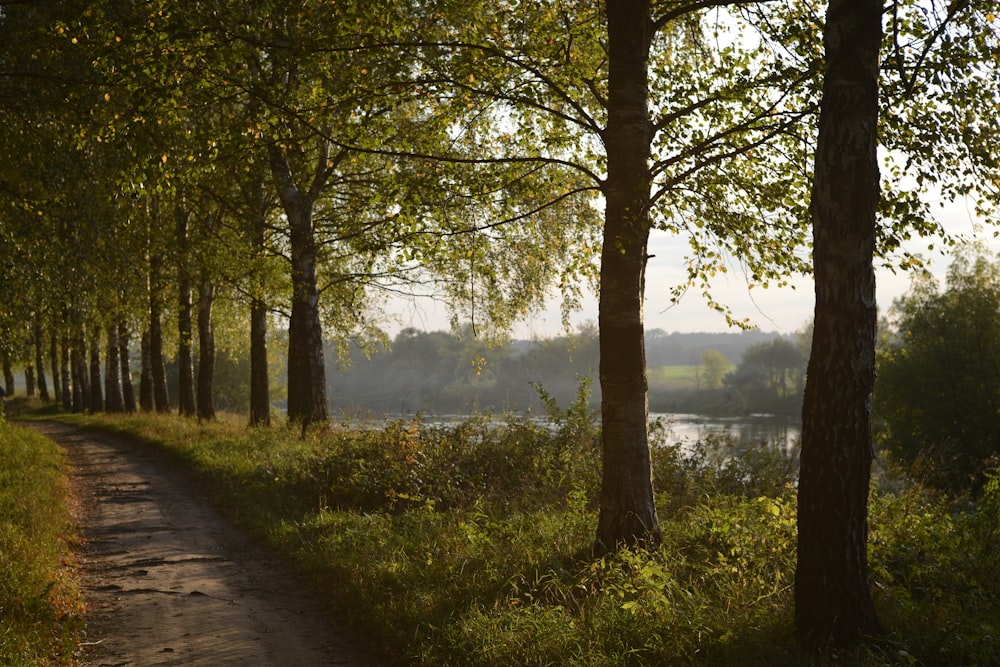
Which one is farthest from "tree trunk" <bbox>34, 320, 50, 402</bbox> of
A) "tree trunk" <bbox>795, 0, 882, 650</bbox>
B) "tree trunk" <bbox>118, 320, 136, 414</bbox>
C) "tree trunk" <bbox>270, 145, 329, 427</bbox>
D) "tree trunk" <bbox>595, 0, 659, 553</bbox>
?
"tree trunk" <bbox>795, 0, 882, 650</bbox>

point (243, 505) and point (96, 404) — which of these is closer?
point (243, 505)

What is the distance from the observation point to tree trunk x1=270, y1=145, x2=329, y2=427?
17.6m

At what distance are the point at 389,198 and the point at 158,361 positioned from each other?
71.5 ft

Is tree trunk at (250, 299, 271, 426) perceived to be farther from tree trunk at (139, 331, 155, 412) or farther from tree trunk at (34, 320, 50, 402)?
tree trunk at (34, 320, 50, 402)

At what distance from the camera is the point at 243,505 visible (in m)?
12.0

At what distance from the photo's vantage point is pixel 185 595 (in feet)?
26.3

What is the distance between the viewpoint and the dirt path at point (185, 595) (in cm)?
650

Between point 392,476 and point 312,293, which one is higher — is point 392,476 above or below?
below

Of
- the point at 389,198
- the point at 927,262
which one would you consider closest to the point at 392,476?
the point at 389,198

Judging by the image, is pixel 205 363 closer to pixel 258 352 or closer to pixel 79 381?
pixel 258 352

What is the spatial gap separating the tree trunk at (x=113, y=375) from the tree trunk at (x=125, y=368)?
0.25 metres

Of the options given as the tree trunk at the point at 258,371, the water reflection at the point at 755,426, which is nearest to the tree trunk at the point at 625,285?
the tree trunk at the point at 258,371

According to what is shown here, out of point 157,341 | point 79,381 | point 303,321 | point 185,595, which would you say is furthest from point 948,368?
point 79,381

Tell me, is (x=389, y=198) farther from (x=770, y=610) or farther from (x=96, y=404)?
(x=96, y=404)
